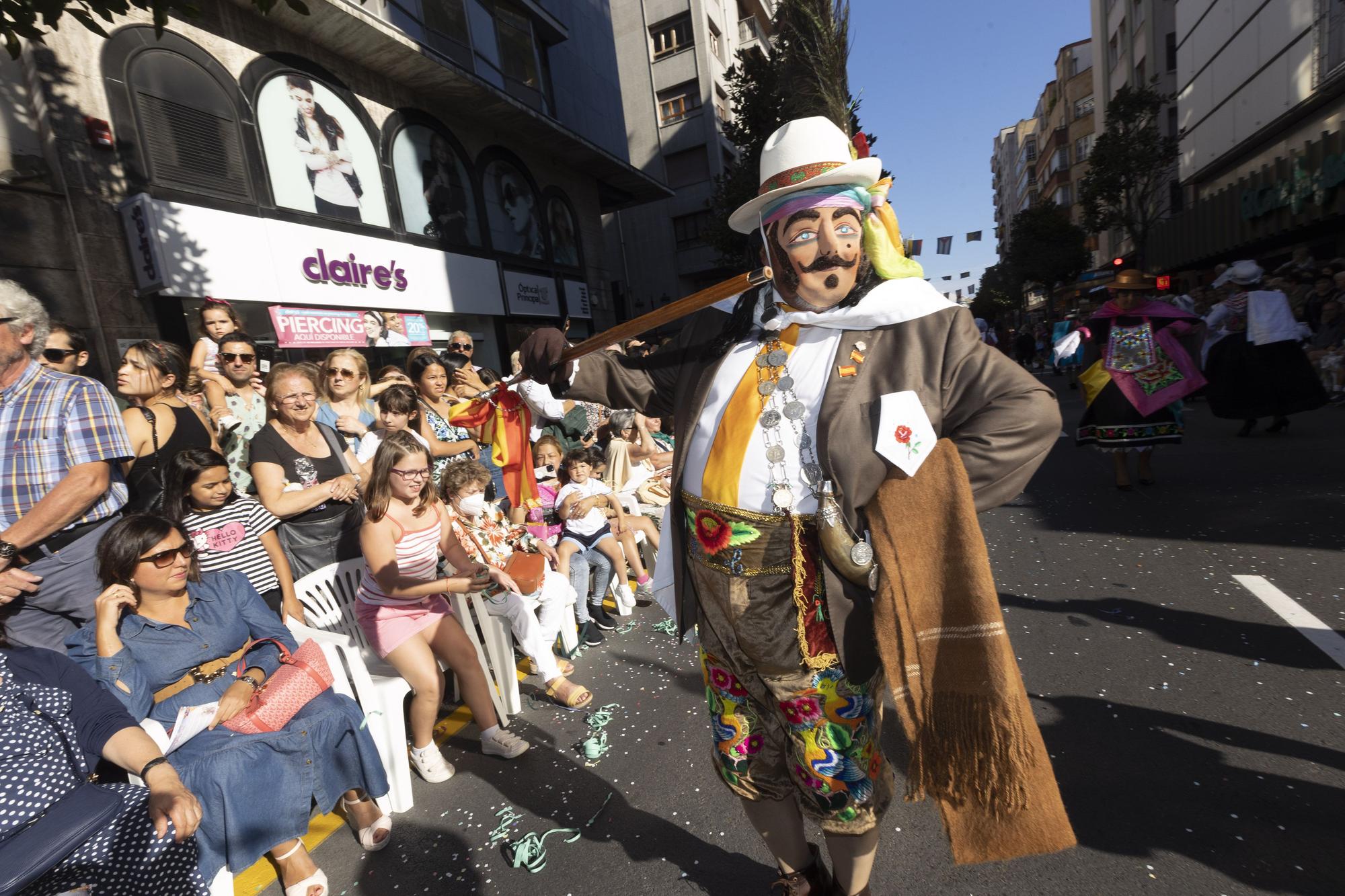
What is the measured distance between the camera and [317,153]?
10031 mm

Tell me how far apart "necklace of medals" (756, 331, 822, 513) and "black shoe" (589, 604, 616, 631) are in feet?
11.0

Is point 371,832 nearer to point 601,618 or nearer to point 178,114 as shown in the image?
point 601,618

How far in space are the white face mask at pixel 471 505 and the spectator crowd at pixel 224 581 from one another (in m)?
0.01

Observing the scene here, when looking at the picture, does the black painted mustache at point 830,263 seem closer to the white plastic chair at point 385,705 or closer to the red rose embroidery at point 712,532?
the red rose embroidery at point 712,532

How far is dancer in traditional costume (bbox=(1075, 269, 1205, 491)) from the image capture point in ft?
19.2

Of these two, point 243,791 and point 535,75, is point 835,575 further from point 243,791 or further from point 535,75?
point 535,75

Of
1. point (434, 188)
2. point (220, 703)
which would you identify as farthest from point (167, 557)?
point (434, 188)

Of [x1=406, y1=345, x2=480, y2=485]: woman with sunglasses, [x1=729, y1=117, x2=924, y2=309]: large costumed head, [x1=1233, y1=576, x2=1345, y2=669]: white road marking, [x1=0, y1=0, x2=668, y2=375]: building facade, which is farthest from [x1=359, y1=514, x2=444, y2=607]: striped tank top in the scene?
[x1=1233, y1=576, x2=1345, y2=669]: white road marking

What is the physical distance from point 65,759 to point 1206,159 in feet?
91.9

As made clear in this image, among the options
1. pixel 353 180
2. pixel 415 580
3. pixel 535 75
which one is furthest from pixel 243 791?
pixel 535 75

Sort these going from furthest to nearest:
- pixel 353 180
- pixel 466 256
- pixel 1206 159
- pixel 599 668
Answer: pixel 1206 159, pixel 466 256, pixel 353 180, pixel 599 668

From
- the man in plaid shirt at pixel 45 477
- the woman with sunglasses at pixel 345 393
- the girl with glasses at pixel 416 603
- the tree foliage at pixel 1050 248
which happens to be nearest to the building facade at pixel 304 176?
the woman with sunglasses at pixel 345 393

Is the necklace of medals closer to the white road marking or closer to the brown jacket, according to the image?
the brown jacket

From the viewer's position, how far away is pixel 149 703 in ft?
7.54
